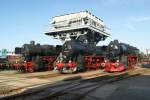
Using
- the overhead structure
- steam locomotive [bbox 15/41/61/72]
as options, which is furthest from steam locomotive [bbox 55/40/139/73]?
the overhead structure

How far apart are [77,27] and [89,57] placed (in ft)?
175

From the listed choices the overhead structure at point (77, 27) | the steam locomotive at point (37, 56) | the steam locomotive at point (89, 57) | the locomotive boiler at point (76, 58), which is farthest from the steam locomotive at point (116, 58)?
the overhead structure at point (77, 27)

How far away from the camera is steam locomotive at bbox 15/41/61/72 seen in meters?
26.5

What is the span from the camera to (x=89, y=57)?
2652cm

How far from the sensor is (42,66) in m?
27.7

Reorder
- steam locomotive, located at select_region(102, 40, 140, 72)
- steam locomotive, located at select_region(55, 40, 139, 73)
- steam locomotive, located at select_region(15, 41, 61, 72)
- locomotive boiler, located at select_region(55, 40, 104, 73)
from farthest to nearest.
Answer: steam locomotive, located at select_region(15, 41, 61, 72) < steam locomotive, located at select_region(102, 40, 140, 72) < steam locomotive, located at select_region(55, 40, 139, 73) < locomotive boiler, located at select_region(55, 40, 104, 73)

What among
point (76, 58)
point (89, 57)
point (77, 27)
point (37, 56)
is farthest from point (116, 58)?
point (77, 27)

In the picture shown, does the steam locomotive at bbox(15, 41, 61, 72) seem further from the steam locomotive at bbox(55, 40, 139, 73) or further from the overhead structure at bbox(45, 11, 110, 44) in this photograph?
the overhead structure at bbox(45, 11, 110, 44)

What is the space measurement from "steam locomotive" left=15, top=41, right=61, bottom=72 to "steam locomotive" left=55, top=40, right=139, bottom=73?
2594 millimetres

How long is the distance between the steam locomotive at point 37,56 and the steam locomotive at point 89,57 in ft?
8.51

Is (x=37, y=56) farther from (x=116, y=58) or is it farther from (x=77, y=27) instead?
(x=77, y=27)

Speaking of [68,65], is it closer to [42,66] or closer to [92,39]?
[42,66]

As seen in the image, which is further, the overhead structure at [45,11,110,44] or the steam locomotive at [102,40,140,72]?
the overhead structure at [45,11,110,44]

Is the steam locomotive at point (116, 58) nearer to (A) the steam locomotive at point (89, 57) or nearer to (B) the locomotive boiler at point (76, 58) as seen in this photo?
(A) the steam locomotive at point (89, 57)
